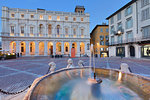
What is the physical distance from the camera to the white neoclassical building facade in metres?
25.5

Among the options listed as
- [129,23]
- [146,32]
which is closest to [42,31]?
[129,23]

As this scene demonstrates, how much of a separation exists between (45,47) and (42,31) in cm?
691

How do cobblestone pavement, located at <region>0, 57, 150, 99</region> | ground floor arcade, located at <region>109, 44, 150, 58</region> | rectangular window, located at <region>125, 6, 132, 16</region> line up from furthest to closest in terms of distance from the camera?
1. rectangular window, located at <region>125, 6, 132, 16</region>
2. ground floor arcade, located at <region>109, 44, 150, 58</region>
3. cobblestone pavement, located at <region>0, 57, 150, 99</region>

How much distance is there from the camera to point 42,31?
2830cm

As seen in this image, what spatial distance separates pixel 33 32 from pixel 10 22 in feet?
28.1

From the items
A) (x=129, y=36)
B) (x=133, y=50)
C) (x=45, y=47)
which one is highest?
(x=129, y=36)

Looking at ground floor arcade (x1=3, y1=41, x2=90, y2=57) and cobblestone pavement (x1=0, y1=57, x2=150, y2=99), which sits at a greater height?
ground floor arcade (x1=3, y1=41, x2=90, y2=57)

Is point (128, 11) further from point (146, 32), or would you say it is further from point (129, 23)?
point (146, 32)

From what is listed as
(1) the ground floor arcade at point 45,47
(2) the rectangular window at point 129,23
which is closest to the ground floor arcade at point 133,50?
(2) the rectangular window at point 129,23

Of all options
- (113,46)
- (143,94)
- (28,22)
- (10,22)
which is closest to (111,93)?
(143,94)

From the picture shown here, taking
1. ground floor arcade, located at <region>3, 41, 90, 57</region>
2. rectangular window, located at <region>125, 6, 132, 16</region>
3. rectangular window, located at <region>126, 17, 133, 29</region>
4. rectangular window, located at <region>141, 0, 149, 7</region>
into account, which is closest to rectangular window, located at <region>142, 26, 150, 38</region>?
rectangular window, located at <region>126, 17, 133, 29</region>

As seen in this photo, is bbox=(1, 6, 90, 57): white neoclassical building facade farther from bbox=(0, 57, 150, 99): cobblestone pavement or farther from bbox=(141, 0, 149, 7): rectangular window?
bbox=(0, 57, 150, 99): cobblestone pavement

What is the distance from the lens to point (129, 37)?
19.8m

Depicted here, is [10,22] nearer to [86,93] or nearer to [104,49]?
[86,93]
